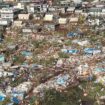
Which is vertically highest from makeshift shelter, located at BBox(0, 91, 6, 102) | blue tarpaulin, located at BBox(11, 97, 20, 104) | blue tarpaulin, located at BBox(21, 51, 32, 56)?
blue tarpaulin, located at BBox(11, 97, 20, 104)

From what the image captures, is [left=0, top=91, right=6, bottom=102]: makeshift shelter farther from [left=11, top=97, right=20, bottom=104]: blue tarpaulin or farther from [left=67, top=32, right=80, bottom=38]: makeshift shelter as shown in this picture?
[left=67, top=32, right=80, bottom=38]: makeshift shelter

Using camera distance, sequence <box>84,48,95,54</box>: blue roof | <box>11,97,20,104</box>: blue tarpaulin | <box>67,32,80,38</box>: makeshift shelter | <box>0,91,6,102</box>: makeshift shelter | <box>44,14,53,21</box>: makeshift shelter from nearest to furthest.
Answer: <box>11,97,20,104</box>: blue tarpaulin
<box>0,91,6,102</box>: makeshift shelter
<box>84,48,95,54</box>: blue roof
<box>67,32,80,38</box>: makeshift shelter
<box>44,14,53,21</box>: makeshift shelter

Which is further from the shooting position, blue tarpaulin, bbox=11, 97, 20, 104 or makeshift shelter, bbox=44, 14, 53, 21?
makeshift shelter, bbox=44, 14, 53, 21

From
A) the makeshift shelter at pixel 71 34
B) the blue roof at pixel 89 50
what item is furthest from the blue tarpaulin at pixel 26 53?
the makeshift shelter at pixel 71 34

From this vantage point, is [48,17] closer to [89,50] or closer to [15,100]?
[89,50]

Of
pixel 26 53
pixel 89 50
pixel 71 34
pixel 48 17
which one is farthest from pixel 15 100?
pixel 48 17

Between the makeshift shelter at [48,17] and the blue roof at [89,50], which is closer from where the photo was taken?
the blue roof at [89,50]

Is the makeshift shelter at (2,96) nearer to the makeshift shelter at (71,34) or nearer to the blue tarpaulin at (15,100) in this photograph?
the blue tarpaulin at (15,100)

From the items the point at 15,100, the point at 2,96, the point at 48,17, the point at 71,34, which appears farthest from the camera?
the point at 48,17

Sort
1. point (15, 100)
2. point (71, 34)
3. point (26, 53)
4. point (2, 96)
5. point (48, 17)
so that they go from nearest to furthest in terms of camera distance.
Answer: point (15, 100) → point (2, 96) → point (26, 53) → point (71, 34) → point (48, 17)

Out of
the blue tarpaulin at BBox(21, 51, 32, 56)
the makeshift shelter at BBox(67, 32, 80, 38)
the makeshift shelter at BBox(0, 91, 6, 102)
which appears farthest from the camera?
the makeshift shelter at BBox(67, 32, 80, 38)

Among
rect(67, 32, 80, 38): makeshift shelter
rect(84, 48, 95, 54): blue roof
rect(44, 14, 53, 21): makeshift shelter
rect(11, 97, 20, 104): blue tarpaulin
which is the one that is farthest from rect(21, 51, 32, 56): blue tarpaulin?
rect(44, 14, 53, 21): makeshift shelter
